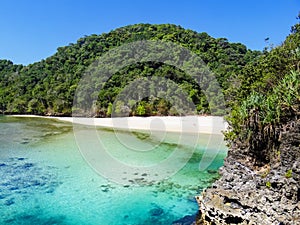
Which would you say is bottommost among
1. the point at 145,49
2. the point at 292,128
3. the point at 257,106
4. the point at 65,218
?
the point at 65,218

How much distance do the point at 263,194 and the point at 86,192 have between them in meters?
7.34

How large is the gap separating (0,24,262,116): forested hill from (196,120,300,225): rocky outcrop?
94.8ft

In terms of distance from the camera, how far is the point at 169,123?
3075 centimetres

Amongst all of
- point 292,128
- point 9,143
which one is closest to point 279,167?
point 292,128

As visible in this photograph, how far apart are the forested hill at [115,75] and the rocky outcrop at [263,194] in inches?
1137

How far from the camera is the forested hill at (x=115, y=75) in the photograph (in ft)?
138

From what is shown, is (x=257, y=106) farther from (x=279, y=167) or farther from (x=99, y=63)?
(x=99, y=63)

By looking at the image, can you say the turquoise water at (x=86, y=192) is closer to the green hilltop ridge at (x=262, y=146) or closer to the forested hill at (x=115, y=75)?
the green hilltop ridge at (x=262, y=146)

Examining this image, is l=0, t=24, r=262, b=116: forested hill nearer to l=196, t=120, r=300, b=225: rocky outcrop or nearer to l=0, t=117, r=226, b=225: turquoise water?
l=0, t=117, r=226, b=225: turquoise water

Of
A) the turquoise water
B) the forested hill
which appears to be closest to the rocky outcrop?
the turquoise water

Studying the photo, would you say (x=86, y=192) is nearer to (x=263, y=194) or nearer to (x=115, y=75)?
(x=263, y=194)

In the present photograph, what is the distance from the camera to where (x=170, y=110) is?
37.3 m

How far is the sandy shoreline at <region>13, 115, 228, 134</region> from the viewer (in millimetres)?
27125

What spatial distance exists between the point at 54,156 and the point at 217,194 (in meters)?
13.3
